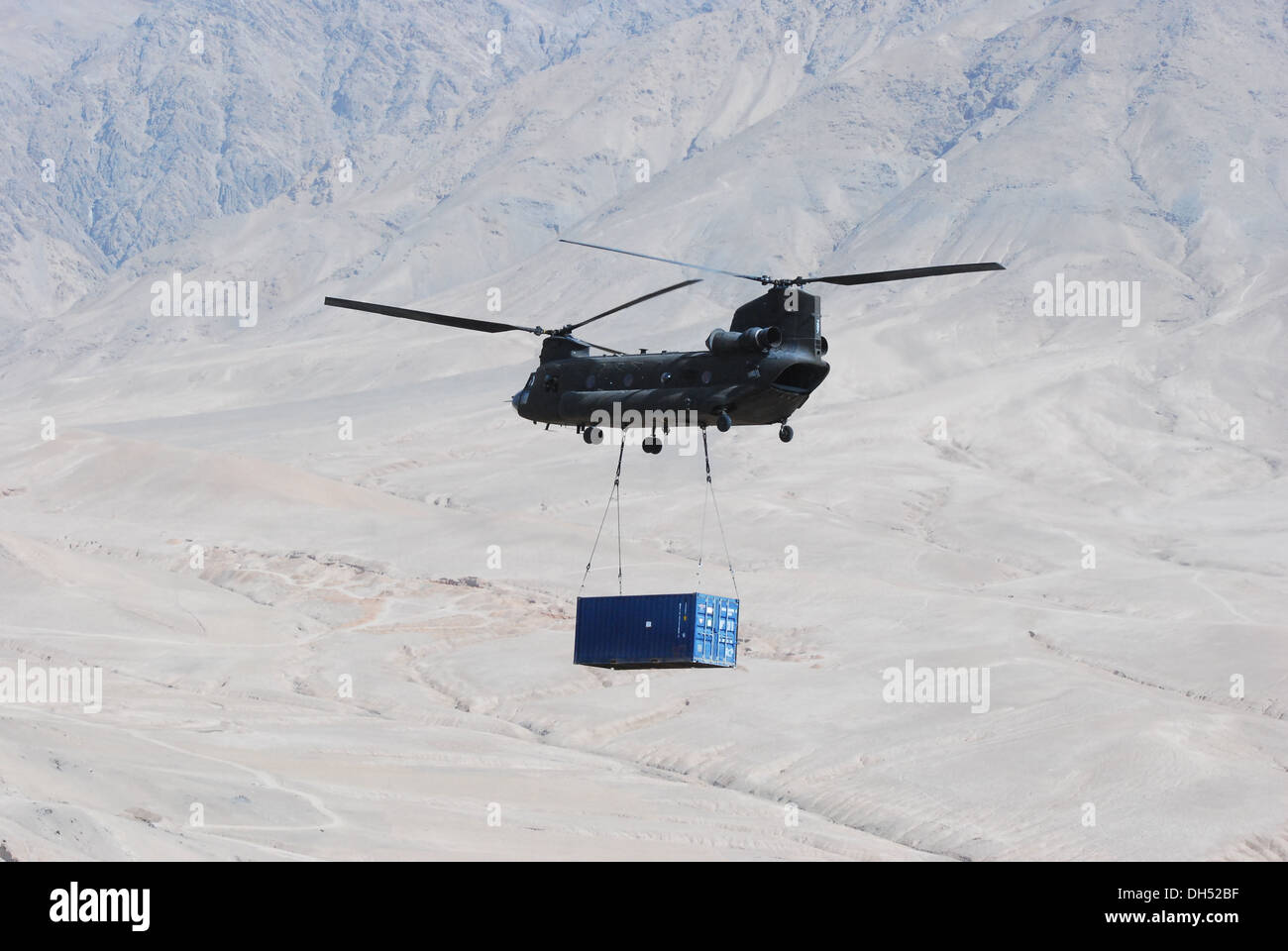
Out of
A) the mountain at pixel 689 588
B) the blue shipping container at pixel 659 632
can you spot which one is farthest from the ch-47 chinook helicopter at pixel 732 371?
the mountain at pixel 689 588

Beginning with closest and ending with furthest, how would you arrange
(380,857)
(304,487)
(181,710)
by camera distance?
(380,857) < (181,710) < (304,487)

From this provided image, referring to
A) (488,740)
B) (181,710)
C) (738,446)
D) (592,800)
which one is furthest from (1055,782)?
(738,446)

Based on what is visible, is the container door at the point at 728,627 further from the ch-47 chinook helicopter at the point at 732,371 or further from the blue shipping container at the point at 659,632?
the ch-47 chinook helicopter at the point at 732,371

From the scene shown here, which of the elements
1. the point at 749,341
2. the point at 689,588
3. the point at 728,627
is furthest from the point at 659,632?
the point at 689,588

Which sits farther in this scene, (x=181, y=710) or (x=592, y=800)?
(x=181, y=710)

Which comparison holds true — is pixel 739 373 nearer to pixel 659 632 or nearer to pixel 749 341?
pixel 749 341

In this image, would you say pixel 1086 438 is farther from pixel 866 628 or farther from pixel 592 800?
pixel 592 800
